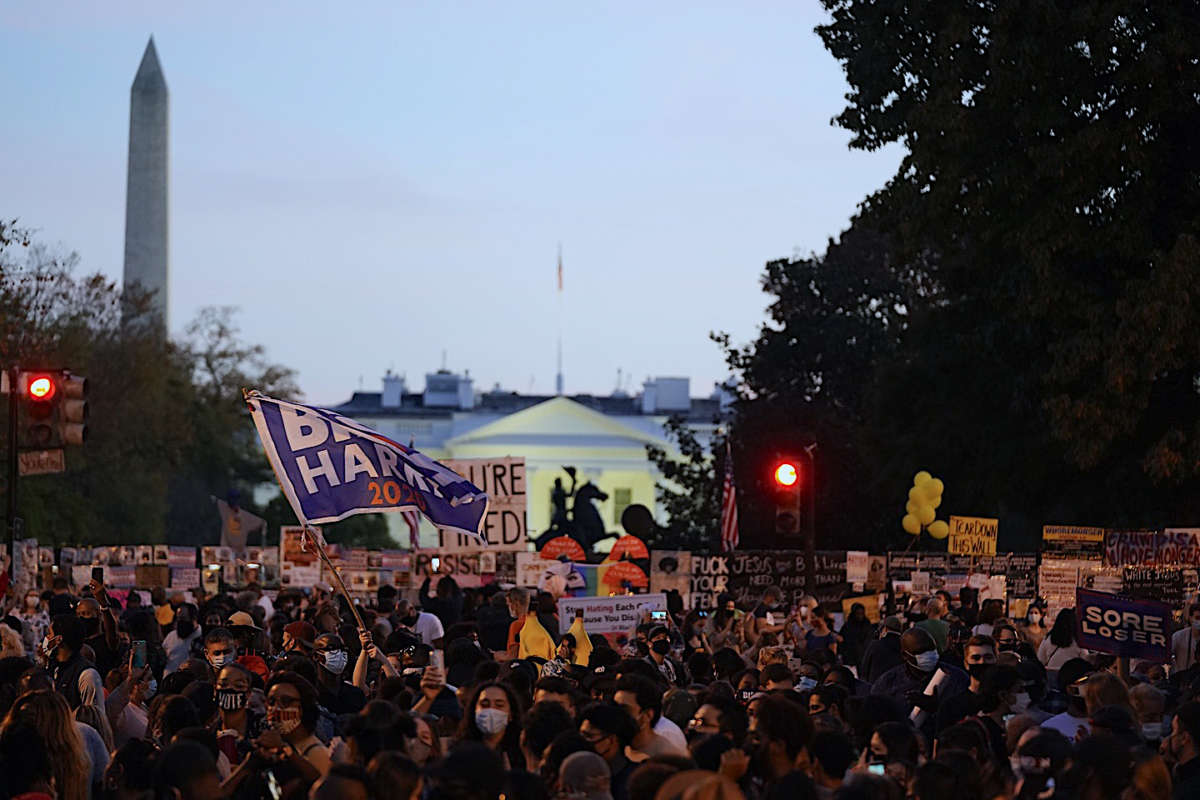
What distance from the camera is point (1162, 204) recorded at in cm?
2800

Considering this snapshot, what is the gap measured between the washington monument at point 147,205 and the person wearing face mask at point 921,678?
238ft

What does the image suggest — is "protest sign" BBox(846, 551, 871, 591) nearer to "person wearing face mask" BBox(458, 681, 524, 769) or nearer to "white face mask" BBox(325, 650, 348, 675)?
"white face mask" BBox(325, 650, 348, 675)

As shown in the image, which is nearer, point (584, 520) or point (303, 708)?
point (303, 708)

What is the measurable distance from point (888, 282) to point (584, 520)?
39.8 feet

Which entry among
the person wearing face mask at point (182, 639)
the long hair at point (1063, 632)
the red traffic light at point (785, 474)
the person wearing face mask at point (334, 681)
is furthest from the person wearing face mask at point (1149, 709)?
the red traffic light at point (785, 474)

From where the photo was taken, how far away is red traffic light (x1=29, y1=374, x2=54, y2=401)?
56.2 feet

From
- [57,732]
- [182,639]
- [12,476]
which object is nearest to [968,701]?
[57,732]

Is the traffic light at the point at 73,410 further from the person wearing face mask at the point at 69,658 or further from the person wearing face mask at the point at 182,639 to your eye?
the person wearing face mask at the point at 69,658

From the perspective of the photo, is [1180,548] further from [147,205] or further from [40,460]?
[147,205]

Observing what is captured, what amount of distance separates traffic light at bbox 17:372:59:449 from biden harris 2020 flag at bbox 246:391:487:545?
5.63 m

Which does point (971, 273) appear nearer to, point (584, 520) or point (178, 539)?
point (584, 520)

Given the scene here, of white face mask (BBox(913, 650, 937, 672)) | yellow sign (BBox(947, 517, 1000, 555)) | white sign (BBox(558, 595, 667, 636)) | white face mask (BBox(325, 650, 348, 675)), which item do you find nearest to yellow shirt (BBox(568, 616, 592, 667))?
white sign (BBox(558, 595, 667, 636))

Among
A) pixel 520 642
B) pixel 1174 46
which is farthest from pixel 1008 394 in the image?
pixel 520 642

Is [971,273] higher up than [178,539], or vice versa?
[971,273]
